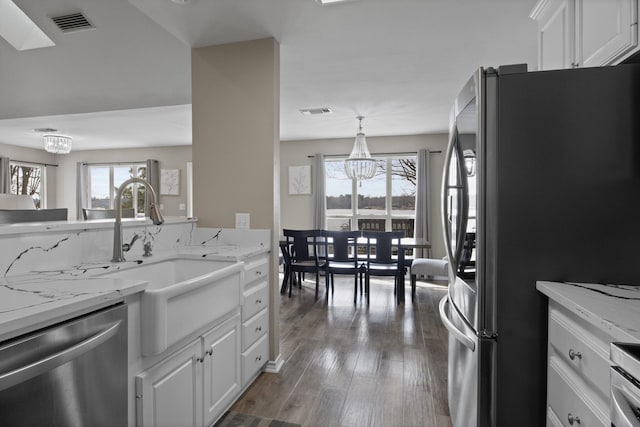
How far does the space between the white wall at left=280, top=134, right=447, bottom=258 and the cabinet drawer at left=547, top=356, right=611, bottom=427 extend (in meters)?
4.79

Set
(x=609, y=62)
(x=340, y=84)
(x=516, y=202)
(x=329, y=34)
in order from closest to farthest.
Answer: (x=516, y=202) < (x=609, y=62) < (x=329, y=34) < (x=340, y=84)

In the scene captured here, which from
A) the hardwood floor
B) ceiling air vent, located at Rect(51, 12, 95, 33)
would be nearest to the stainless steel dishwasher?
the hardwood floor

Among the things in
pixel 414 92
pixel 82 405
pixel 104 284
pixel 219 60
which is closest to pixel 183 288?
pixel 104 284

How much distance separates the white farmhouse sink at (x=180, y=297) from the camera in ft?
4.02

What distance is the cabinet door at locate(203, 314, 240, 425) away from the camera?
1629 millimetres

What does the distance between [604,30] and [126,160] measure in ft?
26.5

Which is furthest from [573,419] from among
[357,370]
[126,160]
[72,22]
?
[126,160]

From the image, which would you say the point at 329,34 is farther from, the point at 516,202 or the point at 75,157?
the point at 75,157

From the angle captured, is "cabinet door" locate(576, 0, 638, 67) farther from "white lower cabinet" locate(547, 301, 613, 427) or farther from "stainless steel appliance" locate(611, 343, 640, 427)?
"stainless steel appliance" locate(611, 343, 640, 427)

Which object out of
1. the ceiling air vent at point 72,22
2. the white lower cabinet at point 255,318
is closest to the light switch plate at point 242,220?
the white lower cabinet at point 255,318

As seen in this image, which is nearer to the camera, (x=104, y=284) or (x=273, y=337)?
(x=104, y=284)

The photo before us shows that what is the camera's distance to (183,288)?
1.36 m

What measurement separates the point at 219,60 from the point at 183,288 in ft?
6.27

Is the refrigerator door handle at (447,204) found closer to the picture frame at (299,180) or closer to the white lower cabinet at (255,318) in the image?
the white lower cabinet at (255,318)
